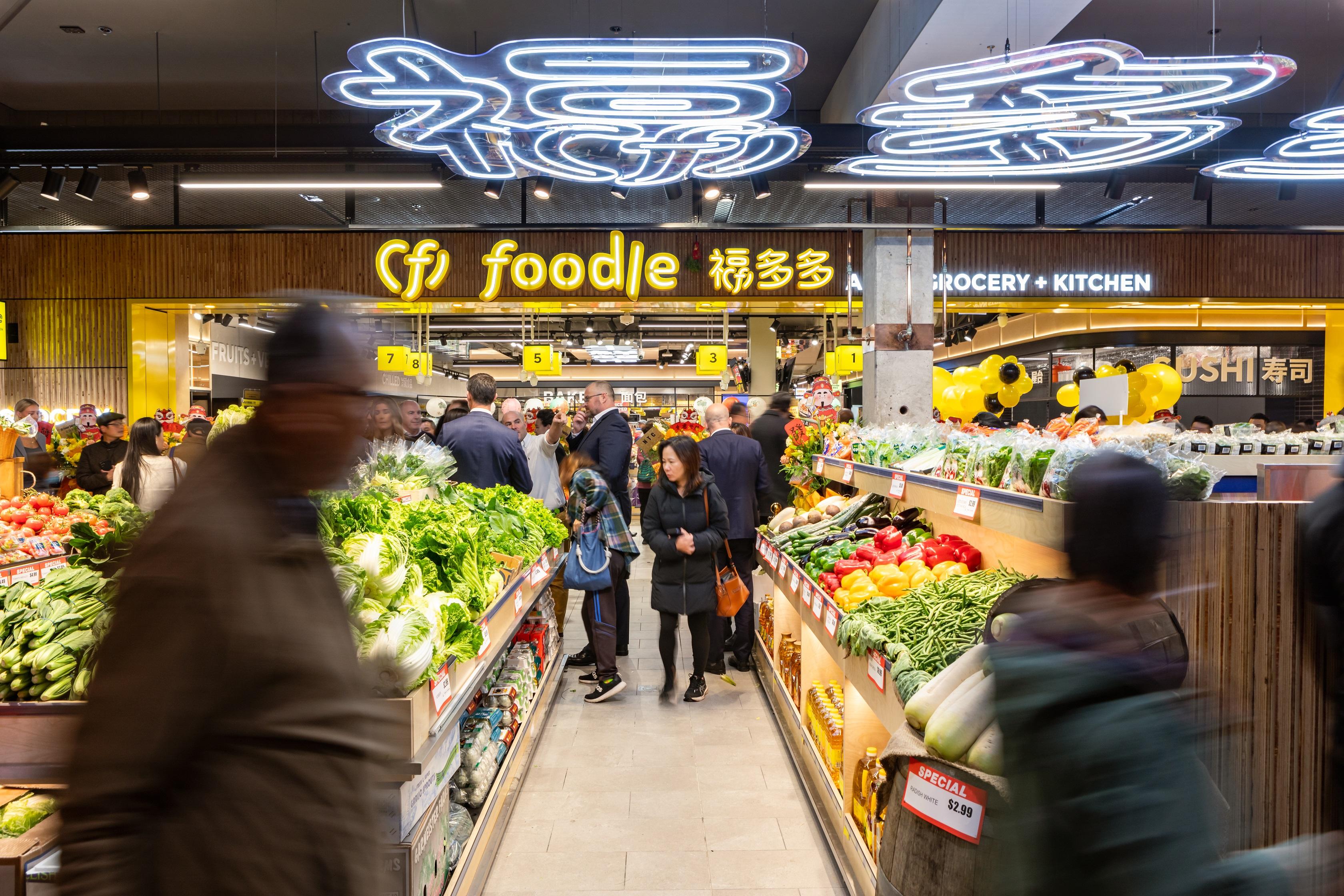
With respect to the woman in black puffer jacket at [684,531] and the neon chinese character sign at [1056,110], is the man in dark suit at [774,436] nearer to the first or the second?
the woman in black puffer jacket at [684,531]

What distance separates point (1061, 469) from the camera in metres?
2.52

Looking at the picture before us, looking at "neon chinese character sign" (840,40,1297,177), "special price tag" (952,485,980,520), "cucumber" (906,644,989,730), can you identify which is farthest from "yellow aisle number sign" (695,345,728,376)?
"cucumber" (906,644,989,730)

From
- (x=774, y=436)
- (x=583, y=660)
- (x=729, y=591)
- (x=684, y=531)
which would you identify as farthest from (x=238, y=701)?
(x=774, y=436)

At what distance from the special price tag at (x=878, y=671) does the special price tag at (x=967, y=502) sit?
591 millimetres

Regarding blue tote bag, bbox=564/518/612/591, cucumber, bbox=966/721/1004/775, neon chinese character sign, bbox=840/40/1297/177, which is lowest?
blue tote bag, bbox=564/518/612/591

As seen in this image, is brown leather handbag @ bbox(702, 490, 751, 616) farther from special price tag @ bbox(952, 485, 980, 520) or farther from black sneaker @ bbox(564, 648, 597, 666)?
special price tag @ bbox(952, 485, 980, 520)

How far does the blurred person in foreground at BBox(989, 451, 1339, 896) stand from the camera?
113cm

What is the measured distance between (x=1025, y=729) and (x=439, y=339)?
79.8 ft

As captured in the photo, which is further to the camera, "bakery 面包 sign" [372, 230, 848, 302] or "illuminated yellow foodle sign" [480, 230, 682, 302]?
"bakery 面包 sign" [372, 230, 848, 302]

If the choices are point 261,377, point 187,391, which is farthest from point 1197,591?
point 187,391

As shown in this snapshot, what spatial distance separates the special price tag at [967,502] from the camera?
3020 millimetres

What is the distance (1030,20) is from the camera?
5895 millimetres

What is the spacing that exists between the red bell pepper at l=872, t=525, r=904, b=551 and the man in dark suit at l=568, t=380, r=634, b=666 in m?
1.94

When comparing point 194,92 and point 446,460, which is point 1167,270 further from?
point 194,92
